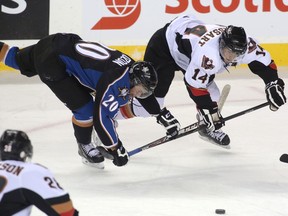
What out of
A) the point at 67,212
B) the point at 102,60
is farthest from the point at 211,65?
the point at 67,212

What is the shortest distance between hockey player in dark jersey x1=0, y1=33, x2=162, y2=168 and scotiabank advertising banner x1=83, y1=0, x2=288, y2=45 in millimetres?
1886

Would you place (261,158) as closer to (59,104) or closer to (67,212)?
(59,104)

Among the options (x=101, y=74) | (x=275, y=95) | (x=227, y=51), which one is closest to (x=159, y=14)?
(x=275, y=95)

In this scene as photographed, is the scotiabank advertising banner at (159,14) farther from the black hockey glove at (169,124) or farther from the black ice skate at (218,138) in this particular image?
the black hockey glove at (169,124)

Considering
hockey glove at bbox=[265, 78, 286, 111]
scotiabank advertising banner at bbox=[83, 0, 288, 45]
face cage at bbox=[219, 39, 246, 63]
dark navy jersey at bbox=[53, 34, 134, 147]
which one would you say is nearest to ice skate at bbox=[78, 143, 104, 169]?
dark navy jersey at bbox=[53, 34, 134, 147]

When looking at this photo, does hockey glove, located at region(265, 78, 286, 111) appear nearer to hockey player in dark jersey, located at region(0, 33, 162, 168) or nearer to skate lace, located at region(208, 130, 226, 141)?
skate lace, located at region(208, 130, 226, 141)

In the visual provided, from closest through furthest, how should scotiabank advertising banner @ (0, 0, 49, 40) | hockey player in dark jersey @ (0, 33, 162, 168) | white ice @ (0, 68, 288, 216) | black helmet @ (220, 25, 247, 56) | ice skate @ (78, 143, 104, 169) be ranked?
white ice @ (0, 68, 288, 216) → hockey player in dark jersey @ (0, 33, 162, 168) → black helmet @ (220, 25, 247, 56) → ice skate @ (78, 143, 104, 169) → scotiabank advertising banner @ (0, 0, 49, 40)

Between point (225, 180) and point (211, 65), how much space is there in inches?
24.4

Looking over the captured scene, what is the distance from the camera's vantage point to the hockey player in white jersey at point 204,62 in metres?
3.96

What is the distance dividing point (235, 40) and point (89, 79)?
786mm

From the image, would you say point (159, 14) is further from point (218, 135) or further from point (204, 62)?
point (204, 62)

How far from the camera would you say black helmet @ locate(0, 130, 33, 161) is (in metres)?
2.31

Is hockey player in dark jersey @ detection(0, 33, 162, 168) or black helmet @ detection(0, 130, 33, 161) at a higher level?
black helmet @ detection(0, 130, 33, 161)

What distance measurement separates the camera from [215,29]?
4.17m
